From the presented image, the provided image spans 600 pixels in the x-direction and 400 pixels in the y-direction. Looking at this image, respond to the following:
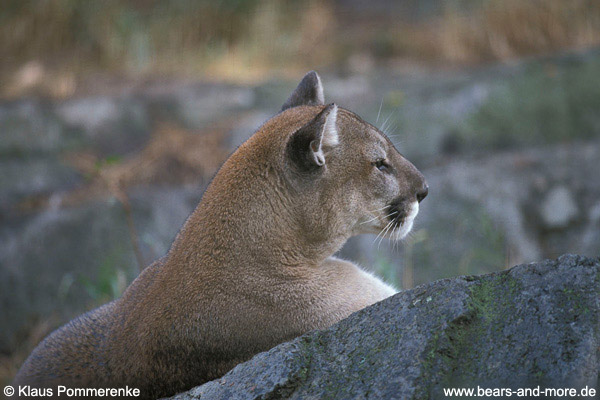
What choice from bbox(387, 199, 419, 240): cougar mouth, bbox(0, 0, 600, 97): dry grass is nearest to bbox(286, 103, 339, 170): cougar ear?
bbox(387, 199, 419, 240): cougar mouth

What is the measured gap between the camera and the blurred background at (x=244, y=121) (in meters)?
9.13

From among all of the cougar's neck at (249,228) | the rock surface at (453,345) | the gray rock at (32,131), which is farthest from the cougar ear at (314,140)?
the gray rock at (32,131)

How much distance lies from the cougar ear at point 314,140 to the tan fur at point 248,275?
0.04m

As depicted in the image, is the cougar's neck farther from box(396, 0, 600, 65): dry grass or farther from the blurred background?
box(396, 0, 600, 65): dry grass

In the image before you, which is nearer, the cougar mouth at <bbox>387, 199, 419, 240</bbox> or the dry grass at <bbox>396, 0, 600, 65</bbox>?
the cougar mouth at <bbox>387, 199, 419, 240</bbox>

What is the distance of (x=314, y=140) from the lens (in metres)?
4.08

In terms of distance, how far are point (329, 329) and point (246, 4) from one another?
11147mm

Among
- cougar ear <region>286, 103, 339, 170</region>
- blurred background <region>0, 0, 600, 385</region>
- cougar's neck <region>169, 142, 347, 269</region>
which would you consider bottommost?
blurred background <region>0, 0, 600, 385</region>

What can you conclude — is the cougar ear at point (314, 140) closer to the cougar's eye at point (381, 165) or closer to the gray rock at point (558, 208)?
the cougar's eye at point (381, 165)

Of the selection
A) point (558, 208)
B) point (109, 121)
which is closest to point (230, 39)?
point (109, 121)

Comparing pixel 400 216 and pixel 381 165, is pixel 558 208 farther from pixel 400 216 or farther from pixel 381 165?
pixel 381 165

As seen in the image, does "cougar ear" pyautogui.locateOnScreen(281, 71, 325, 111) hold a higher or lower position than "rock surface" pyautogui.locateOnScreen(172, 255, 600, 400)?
higher

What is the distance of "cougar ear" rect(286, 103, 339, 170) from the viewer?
13.3ft

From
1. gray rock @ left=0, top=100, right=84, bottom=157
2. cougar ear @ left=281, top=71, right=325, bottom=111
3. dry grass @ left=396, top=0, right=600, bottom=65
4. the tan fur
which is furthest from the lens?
dry grass @ left=396, top=0, right=600, bottom=65
